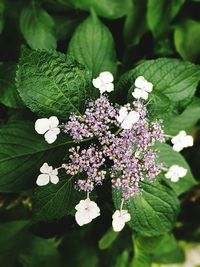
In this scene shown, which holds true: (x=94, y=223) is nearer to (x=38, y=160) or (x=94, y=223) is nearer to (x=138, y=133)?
(x=38, y=160)

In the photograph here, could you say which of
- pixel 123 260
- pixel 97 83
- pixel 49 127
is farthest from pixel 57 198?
pixel 123 260

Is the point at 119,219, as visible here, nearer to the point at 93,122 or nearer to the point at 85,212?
the point at 85,212

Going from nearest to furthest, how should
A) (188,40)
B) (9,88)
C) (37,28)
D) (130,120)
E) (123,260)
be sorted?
(130,120), (9,88), (37,28), (188,40), (123,260)

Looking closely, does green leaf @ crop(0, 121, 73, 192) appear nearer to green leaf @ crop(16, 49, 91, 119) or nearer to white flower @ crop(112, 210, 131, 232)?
green leaf @ crop(16, 49, 91, 119)

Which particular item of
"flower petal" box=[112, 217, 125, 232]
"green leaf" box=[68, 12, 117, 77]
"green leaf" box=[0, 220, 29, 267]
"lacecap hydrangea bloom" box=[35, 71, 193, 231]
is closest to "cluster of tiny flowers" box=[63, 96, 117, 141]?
"lacecap hydrangea bloom" box=[35, 71, 193, 231]

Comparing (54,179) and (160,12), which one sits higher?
(160,12)

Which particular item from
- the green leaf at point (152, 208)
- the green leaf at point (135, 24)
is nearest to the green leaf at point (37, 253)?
the green leaf at point (152, 208)

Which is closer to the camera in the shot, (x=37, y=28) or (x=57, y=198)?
(x=57, y=198)
